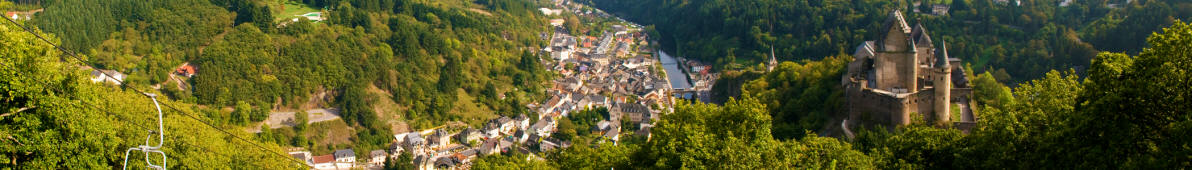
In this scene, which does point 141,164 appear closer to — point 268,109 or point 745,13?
point 268,109

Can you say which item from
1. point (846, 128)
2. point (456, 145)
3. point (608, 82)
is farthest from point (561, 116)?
point (846, 128)

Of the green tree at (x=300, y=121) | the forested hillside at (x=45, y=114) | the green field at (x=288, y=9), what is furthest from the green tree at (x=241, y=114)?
the forested hillside at (x=45, y=114)

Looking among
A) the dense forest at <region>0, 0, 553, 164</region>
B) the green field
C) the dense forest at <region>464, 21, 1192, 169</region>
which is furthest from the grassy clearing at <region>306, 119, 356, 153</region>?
the dense forest at <region>464, 21, 1192, 169</region>

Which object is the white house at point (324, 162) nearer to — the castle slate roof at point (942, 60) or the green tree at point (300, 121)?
the green tree at point (300, 121)

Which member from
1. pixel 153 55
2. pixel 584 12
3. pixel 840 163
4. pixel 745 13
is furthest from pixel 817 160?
pixel 584 12

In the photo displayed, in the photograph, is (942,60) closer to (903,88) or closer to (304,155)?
(903,88)

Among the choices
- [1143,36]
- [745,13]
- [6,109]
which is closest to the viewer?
[6,109]

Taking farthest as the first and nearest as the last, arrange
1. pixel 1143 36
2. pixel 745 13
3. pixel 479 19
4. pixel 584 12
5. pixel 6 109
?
pixel 584 12 < pixel 745 13 < pixel 479 19 < pixel 1143 36 < pixel 6 109
